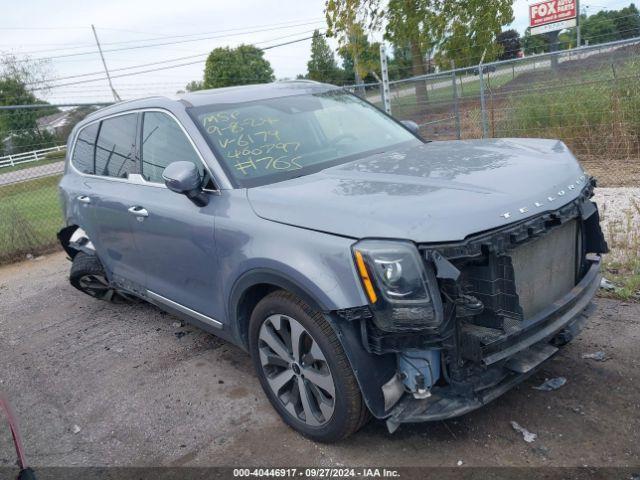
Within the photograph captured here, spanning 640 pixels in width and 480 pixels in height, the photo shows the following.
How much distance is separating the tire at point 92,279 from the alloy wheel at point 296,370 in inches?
99.2

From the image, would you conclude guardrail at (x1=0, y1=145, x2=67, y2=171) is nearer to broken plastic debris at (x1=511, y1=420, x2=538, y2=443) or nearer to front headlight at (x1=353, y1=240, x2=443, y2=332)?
front headlight at (x1=353, y1=240, x2=443, y2=332)

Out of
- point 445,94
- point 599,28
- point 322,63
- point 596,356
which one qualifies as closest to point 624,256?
point 596,356

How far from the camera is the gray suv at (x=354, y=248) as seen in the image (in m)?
2.46

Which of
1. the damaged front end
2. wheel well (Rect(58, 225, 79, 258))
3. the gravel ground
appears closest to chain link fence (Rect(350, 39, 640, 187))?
the gravel ground

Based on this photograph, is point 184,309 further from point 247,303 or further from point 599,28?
point 599,28

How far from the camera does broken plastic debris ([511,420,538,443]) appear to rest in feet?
9.31

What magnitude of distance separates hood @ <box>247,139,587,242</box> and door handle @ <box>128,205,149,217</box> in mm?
1076

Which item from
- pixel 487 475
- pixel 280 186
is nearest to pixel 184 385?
pixel 280 186

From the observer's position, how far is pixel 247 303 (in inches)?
126

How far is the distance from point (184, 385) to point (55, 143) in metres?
7.19

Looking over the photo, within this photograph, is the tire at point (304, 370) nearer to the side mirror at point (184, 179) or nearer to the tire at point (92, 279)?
the side mirror at point (184, 179)

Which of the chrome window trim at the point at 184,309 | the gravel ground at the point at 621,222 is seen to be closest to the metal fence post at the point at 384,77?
the gravel ground at the point at 621,222

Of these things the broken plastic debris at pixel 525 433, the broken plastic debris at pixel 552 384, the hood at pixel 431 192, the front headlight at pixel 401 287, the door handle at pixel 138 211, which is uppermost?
the hood at pixel 431 192

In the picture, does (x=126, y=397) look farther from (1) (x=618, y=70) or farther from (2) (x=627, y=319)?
(1) (x=618, y=70)
